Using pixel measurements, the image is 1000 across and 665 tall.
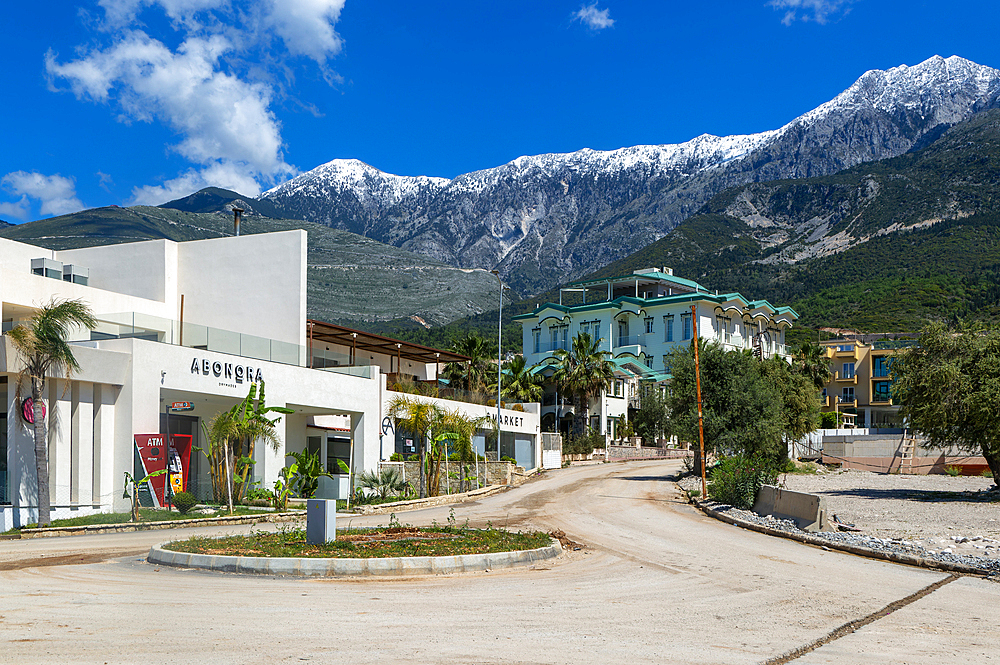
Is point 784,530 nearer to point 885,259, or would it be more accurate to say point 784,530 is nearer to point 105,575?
point 105,575

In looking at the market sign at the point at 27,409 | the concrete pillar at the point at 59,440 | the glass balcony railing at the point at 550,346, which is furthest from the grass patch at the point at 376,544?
the glass balcony railing at the point at 550,346

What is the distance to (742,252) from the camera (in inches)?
6988

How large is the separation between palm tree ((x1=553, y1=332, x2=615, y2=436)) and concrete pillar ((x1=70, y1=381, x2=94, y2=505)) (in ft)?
162

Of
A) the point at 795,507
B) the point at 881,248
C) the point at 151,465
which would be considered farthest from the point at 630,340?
the point at 881,248

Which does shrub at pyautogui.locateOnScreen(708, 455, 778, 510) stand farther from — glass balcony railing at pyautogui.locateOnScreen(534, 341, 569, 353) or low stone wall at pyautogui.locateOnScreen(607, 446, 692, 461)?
glass balcony railing at pyautogui.locateOnScreen(534, 341, 569, 353)

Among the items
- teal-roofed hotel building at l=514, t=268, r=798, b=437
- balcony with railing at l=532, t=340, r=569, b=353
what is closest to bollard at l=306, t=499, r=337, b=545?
teal-roofed hotel building at l=514, t=268, r=798, b=437

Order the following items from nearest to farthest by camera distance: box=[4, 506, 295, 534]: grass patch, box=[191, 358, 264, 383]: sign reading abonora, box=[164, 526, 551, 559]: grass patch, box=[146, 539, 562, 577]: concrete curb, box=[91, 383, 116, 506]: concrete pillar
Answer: box=[146, 539, 562, 577]: concrete curb, box=[164, 526, 551, 559]: grass patch, box=[4, 506, 295, 534]: grass patch, box=[91, 383, 116, 506]: concrete pillar, box=[191, 358, 264, 383]: sign reading abonora

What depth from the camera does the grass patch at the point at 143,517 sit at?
24969mm

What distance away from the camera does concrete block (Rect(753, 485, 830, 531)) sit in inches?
899

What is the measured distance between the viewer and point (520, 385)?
239 ft

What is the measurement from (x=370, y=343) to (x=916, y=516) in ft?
113

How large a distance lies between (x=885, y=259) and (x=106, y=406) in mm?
136316

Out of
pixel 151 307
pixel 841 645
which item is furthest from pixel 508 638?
pixel 151 307

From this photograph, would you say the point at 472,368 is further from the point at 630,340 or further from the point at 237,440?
the point at 237,440
